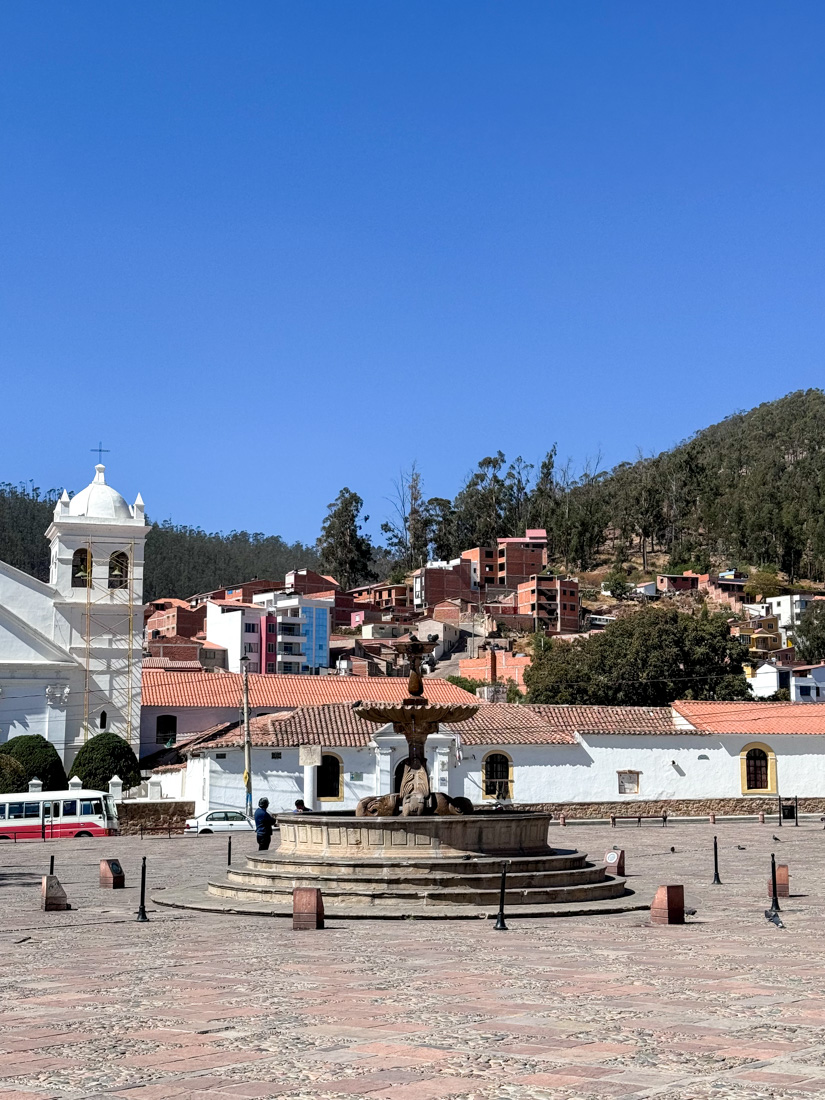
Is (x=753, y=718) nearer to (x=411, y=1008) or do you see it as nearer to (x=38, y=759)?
(x=38, y=759)

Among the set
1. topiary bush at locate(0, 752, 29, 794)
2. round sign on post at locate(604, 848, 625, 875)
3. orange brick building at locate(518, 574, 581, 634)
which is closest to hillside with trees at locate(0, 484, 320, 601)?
orange brick building at locate(518, 574, 581, 634)

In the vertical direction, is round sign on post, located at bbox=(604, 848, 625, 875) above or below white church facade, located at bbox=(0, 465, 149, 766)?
below

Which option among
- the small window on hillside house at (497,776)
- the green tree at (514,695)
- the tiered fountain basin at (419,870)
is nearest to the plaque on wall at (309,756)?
the small window on hillside house at (497,776)

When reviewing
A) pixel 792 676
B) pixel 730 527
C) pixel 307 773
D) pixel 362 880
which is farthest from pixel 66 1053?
pixel 730 527

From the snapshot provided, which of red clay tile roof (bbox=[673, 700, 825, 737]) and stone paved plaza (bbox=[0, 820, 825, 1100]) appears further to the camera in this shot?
red clay tile roof (bbox=[673, 700, 825, 737])

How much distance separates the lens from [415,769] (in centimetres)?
1661

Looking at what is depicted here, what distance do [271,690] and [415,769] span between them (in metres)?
28.1

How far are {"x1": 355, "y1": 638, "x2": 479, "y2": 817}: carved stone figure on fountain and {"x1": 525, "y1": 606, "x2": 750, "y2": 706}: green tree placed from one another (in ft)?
114

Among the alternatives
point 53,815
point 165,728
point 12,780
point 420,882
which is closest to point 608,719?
point 53,815

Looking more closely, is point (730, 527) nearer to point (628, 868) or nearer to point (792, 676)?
point (792, 676)

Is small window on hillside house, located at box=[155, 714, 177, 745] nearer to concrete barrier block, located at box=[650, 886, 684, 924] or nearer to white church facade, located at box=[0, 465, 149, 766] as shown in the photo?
white church facade, located at box=[0, 465, 149, 766]

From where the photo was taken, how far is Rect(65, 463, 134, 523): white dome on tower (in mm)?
42969

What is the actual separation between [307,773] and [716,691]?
23.2 meters

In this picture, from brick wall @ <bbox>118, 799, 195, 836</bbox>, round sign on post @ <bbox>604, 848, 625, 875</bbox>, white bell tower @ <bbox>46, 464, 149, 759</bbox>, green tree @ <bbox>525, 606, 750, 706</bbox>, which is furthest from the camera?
green tree @ <bbox>525, 606, 750, 706</bbox>
